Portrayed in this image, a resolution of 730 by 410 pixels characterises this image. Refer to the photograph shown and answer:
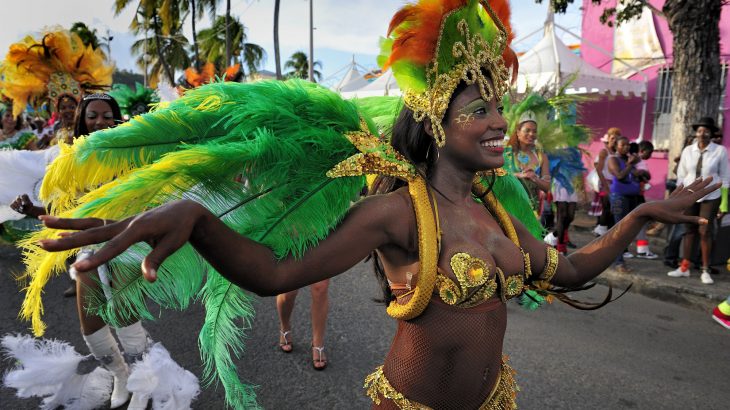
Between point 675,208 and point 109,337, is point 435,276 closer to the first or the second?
point 675,208

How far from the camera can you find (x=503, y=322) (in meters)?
1.69

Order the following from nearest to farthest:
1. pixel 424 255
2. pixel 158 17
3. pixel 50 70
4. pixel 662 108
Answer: pixel 424 255, pixel 50 70, pixel 662 108, pixel 158 17

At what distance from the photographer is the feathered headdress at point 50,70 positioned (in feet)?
15.3

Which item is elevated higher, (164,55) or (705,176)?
(164,55)

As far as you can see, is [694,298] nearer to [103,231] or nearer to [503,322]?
[503,322]

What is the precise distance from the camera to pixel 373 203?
1501 mm

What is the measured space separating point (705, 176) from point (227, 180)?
633 centimetres

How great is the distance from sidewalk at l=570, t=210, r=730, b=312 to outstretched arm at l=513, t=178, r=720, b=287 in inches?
137

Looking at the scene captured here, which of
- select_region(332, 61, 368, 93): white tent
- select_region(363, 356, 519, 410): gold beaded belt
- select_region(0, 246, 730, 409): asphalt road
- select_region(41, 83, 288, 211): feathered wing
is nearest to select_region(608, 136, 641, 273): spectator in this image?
select_region(0, 246, 730, 409): asphalt road

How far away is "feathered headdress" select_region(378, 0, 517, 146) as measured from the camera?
5.02 ft

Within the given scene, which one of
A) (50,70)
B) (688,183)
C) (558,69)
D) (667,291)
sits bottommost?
(667,291)

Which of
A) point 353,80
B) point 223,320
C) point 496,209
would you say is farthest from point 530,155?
point 353,80

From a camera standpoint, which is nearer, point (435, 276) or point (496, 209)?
point (435, 276)

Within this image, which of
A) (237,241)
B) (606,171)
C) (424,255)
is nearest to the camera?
(237,241)
